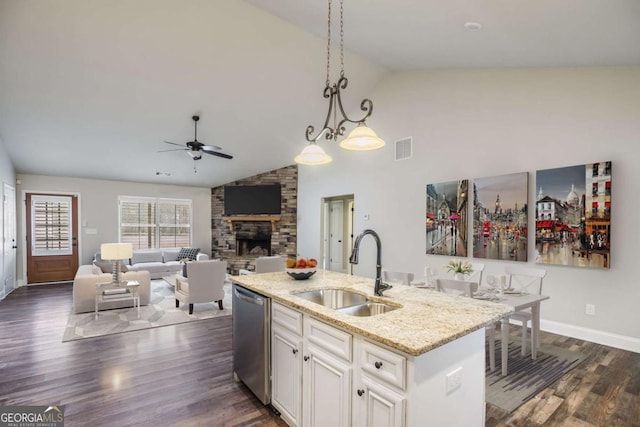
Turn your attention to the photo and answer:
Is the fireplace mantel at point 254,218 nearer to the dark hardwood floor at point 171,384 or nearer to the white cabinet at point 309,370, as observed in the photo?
the dark hardwood floor at point 171,384

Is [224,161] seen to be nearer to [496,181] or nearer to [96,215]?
[96,215]

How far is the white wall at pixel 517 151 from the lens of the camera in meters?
3.45

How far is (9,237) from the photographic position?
20.7 ft

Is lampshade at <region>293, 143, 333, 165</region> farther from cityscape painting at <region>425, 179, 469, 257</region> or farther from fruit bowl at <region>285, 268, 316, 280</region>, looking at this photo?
cityscape painting at <region>425, 179, 469, 257</region>

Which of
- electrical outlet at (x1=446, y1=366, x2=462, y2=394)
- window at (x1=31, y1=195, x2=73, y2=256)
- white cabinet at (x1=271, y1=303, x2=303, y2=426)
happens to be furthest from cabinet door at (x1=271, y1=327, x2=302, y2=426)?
window at (x1=31, y1=195, x2=73, y2=256)

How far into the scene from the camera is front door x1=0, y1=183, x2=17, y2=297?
590cm

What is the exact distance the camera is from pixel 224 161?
7516 millimetres

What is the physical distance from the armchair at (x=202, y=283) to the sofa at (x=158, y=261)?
7.90 ft

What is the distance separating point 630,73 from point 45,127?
799 centimetres

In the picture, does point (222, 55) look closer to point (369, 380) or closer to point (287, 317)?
point (287, 317)

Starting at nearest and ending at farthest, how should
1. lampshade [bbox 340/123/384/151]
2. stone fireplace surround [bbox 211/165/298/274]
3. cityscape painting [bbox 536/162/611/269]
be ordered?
1. lampshade [bbox 340/123/384/151]
2. cityscape painting [bbox 536/162/611/269]
3. stone fireplace surround [bbox 211/165/298/274]

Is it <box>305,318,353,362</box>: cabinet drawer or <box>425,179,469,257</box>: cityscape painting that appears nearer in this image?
<box>305,318,353,362</box>: cabinet drawer

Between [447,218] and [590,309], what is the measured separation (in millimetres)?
2010

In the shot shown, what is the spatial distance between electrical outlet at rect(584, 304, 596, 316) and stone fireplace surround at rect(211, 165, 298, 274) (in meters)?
5.88
